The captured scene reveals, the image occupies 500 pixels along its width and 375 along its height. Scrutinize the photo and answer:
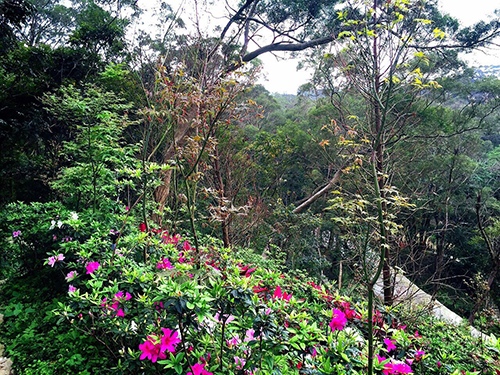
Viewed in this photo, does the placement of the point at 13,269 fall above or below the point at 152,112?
below

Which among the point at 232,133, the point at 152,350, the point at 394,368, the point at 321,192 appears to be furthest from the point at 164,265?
the point at 321,192

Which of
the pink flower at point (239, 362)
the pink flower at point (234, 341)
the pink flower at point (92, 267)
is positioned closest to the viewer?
the pink flower at point (239, 362)

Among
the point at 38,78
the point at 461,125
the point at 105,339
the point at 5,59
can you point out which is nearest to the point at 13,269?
the point at 105,339

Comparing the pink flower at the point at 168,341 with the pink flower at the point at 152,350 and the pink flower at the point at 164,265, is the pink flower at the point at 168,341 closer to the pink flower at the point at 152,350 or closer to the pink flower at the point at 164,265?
the pink flower at the point at 152,350

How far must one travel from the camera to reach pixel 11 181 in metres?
3.82

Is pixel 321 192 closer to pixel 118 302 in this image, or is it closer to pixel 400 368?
pixel 400 368

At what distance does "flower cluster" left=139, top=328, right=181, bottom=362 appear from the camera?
995 mm

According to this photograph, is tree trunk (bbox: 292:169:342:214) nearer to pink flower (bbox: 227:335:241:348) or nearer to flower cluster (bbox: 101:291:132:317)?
pink flower (bbox: 227:335:241:348)

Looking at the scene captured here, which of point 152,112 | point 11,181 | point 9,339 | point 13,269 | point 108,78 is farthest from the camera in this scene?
point 108,78

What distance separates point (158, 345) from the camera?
1.02m

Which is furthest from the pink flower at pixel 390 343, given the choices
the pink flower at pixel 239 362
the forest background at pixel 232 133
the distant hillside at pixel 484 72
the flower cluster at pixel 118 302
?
the distant hillside at pixel 484 72

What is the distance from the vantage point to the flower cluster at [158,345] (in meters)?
0.99

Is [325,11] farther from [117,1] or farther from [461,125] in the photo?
[461,125]

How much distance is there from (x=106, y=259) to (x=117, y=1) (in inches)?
280
